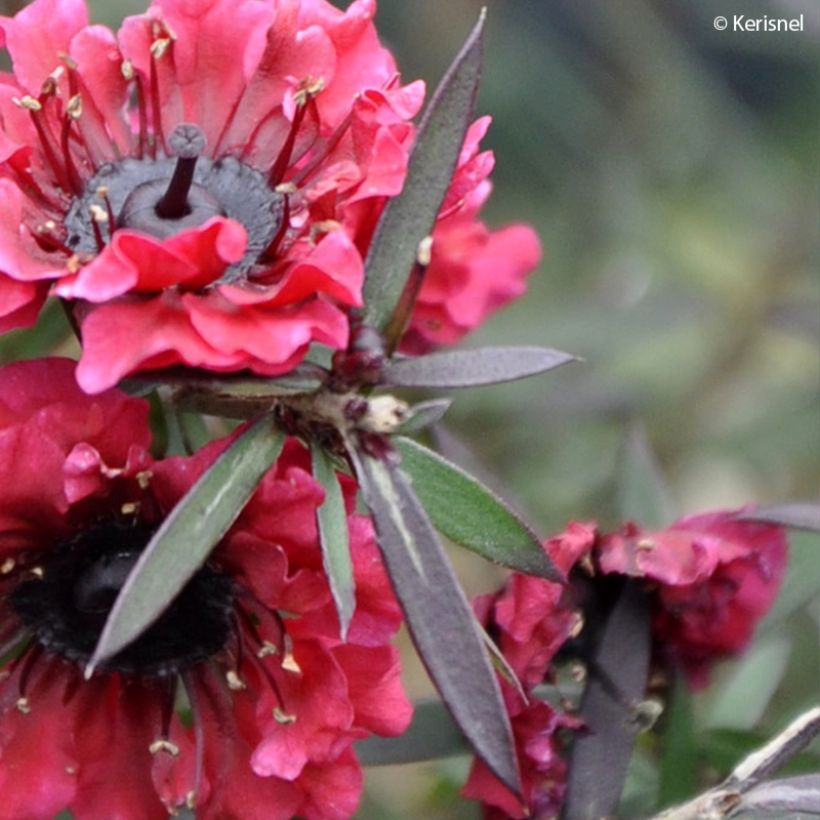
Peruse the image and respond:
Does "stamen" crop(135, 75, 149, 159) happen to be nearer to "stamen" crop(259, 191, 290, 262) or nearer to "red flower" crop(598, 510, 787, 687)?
"stamen" crop(259, 191, 290, 262)

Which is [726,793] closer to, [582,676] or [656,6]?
[582,676]

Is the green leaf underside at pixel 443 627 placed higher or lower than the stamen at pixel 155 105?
lower

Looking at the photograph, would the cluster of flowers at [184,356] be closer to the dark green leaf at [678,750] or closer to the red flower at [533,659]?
the red flower at [533,659]

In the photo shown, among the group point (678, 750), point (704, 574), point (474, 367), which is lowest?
point (678, 750)

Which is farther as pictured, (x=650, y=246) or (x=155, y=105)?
(x=650, y=246)

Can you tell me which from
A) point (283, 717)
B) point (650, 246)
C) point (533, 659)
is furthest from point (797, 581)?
point (650, 246)

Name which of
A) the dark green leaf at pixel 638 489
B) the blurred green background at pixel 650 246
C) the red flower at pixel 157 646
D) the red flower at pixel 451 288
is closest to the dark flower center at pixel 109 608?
the red flower at pixel 157 646

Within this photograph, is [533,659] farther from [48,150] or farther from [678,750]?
[48,150]
